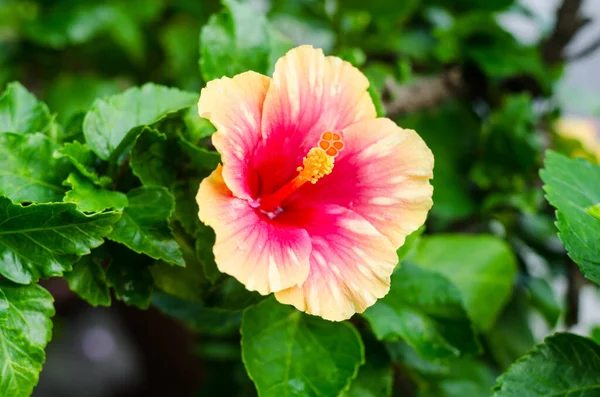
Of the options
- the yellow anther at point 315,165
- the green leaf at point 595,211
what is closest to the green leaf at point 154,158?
the yellow anther at point 315,165

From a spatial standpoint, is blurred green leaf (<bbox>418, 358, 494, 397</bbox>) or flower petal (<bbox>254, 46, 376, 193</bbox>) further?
blurred green leaf (<bbox>418, 358, 494, 397</bbox>)

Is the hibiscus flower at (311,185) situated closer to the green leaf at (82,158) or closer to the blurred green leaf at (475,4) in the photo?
the green leaf at (82,158)

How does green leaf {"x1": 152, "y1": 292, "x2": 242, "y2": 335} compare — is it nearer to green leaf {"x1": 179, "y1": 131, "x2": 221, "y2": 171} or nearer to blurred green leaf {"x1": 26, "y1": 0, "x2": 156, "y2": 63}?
green leaf {"x1": 179, "y1": 131, "x2": 221, "y2": 171}

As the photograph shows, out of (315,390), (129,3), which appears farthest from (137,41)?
(315,390)

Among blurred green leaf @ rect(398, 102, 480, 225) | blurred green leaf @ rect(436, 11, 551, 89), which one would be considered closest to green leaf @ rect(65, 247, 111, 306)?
blurred green leaf @ rect(398, 102, 480, 225)

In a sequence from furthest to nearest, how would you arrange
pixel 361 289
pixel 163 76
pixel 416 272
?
pixel 163 76 < pixel 416 272 < pixel 361 289

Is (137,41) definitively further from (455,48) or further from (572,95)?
(572,95)
